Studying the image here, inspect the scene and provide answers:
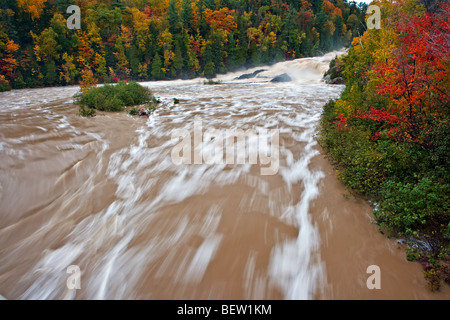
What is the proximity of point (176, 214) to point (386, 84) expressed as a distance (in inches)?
199

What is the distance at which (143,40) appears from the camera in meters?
45.2

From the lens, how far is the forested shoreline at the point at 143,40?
3212 centimetres

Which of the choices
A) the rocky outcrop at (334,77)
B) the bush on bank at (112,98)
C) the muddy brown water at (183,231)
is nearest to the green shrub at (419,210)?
the muddy brown water at (183,231)

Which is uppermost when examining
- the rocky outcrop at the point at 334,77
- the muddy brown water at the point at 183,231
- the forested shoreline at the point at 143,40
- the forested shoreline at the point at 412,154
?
the forested shoreline at the point at 143,40

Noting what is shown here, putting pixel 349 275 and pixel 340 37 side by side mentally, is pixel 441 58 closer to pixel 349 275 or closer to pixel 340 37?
pixel 349 275

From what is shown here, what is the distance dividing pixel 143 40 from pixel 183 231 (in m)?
52.2

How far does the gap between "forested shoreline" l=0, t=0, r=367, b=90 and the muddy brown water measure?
32.8ft

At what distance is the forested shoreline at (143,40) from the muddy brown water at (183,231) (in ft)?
32.8

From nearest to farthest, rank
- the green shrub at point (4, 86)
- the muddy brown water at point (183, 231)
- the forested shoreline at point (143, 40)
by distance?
1. the muddy brown water at point (183, 231)
2. the green shrub at point (4, 86)
3. the forested shoreline at point (143, 40)

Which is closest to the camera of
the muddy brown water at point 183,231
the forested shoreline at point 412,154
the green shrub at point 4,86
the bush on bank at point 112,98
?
the muddy brown water at point 183,231

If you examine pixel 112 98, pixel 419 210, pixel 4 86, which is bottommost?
pixel 419 210

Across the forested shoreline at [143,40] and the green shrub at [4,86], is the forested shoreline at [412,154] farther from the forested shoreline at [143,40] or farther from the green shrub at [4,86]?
the green shrub at [4,86]

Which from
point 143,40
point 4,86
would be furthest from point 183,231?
point 143,40

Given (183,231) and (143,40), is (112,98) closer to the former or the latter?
(183,231)
